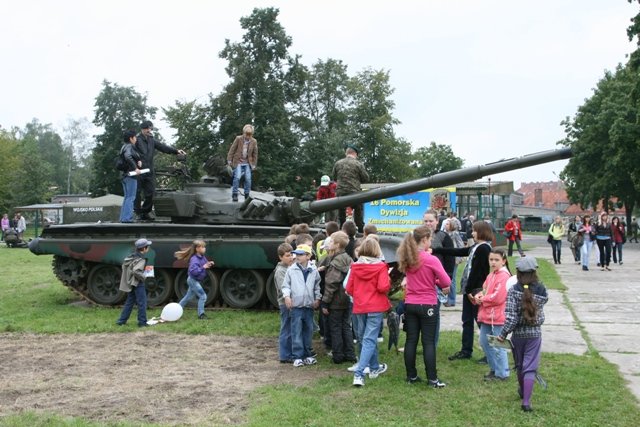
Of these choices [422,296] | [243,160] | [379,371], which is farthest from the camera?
[243,160]

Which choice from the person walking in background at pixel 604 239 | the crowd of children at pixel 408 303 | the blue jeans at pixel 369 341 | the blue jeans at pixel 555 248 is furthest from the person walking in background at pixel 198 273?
the blue jeans at pixel 555 248

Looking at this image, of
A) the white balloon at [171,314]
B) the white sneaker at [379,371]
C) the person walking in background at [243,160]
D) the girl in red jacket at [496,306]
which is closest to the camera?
the girl in red jacket at [496,306]

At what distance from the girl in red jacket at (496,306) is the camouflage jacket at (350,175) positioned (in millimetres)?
5294

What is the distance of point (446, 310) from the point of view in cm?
1197

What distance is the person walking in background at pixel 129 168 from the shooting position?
11820mm

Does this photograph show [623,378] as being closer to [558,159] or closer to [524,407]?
[524,407]

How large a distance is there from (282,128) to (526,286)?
33.6 metres

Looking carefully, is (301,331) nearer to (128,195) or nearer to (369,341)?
(369,341)

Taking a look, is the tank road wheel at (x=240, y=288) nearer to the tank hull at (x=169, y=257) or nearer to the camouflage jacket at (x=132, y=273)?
the tank hull at (x=169, y=257)

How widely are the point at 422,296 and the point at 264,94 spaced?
3386cm

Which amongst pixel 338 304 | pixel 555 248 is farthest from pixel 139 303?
pixel 555 248

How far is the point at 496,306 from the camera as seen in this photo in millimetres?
6969

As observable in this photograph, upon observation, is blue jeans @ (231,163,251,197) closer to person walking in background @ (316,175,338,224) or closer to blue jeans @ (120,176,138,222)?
person walking in background @ (316,175,338,224)

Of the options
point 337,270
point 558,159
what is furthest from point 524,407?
point 558,159
